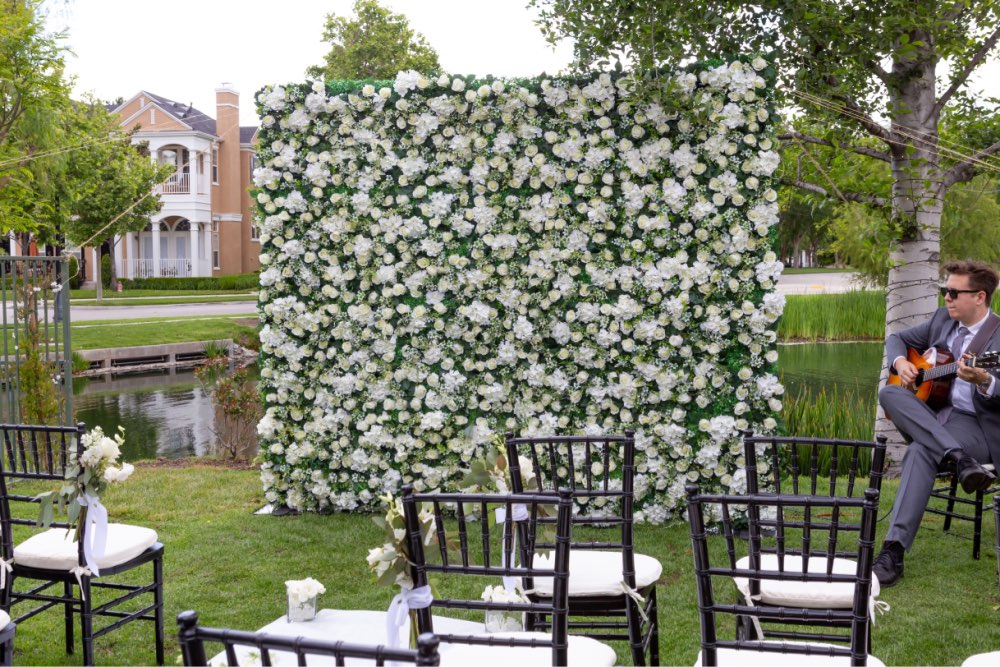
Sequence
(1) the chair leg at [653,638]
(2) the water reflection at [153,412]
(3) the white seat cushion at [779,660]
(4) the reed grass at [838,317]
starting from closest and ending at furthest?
(3) the white seat cushion at [779,660], (1) the chair leg at [653,638], (2) the water reflection at [153,412], (4) the reed grass at [838,317]

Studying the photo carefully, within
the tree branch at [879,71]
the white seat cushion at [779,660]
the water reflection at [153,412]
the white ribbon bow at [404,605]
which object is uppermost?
the tree branch at [879,71]

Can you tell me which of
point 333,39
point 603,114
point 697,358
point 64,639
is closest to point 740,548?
point 697,358

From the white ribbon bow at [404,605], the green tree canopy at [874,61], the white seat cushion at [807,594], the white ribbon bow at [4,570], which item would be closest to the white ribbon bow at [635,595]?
the white seat cushion at [807,594]

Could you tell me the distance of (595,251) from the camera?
5.52m

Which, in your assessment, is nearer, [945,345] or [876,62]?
[945,345]

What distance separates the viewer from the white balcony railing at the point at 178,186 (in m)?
33.5

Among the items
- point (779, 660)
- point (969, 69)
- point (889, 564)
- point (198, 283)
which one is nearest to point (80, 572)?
point (779, 660)

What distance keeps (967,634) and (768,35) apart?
453 centimetres

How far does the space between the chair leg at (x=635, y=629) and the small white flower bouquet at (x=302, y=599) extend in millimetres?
1126

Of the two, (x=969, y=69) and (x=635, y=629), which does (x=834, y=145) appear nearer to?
(x=969, y=69)

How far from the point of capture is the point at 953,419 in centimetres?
466

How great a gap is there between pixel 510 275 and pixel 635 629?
2894 mm

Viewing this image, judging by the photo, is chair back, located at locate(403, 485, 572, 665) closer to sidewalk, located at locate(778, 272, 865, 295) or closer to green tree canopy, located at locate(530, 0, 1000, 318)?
green tree canopy, located at locate(530, 0, 1000, 318)

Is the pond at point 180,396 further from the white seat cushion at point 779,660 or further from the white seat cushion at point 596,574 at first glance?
the white seat cushion at point 779,660
